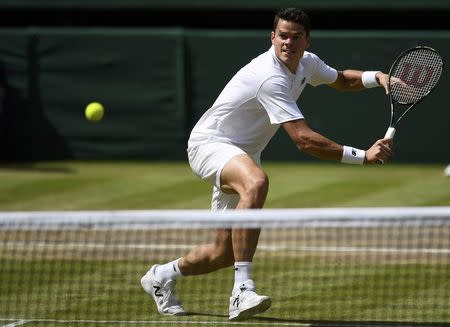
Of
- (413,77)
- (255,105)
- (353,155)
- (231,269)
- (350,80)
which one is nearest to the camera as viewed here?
(353,155)

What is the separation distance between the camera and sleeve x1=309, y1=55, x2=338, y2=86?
7.43 meters

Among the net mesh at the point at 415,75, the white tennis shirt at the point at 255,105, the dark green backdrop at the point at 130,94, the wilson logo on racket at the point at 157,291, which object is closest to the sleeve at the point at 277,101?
the white tennis shirt at the point at 255,105

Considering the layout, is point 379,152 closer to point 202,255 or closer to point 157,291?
point 202,255

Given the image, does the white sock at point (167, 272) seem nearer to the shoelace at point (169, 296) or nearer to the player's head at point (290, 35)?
the shoelace at point (169, 296)

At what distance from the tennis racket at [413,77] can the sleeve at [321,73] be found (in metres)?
0.39

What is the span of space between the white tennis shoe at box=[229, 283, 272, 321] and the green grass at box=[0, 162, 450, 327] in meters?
0.25

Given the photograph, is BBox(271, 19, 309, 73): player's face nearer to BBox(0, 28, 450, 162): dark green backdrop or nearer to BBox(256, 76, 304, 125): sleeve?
BBox(256, 76, 304, 125): sleeve

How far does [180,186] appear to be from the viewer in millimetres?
14008

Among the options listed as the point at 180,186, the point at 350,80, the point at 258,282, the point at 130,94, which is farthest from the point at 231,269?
the point at 130,94

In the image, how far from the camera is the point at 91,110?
38.2ft

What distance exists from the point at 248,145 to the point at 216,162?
0.27 m

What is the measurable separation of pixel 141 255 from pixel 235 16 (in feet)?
33.2

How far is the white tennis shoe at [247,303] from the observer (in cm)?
645

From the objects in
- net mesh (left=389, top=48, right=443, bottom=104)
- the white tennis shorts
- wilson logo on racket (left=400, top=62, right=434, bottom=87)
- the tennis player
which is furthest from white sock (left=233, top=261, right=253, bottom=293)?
wilson logo on racket (left=400, top=62, right=434, bottom=87)
